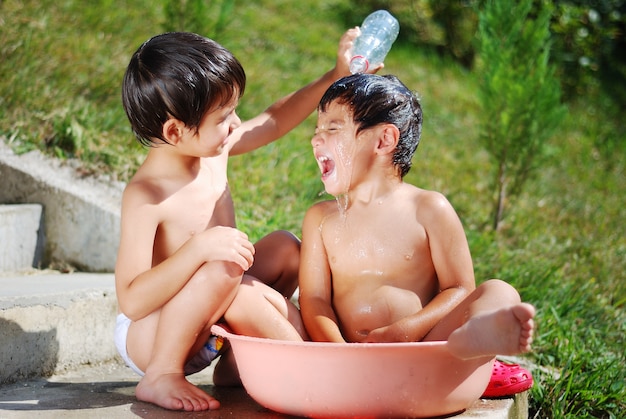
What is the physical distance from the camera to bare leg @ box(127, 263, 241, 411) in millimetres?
2330

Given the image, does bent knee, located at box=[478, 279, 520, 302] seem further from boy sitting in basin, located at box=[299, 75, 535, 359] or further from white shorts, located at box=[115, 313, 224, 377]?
white shorts, located at box=[115, 313, 224, 377]

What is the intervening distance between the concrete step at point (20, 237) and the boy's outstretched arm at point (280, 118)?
100 centimetres

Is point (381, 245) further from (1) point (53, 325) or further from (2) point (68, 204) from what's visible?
(2) point (68, 204)

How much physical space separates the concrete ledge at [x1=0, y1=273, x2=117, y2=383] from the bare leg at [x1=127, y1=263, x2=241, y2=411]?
0.48 metres

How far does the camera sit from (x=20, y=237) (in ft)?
11.2

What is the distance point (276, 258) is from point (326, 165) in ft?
1.18

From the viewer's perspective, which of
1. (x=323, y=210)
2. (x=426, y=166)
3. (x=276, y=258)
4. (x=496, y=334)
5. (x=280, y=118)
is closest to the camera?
(x=496, y=334)

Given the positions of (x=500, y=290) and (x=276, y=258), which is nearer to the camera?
(x=500, y=290)

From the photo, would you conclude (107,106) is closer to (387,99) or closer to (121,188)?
(121,188)

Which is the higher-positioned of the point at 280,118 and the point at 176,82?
the point at 176,82

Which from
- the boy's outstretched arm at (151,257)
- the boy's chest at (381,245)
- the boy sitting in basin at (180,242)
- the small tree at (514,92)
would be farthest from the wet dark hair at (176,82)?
the small tree at (514,92)

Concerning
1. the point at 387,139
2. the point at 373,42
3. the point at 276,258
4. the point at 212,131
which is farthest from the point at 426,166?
the point at 212,131

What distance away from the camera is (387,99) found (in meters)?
2.43

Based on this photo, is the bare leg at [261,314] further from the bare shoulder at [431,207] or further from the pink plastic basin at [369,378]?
the bare shoulder at [431,207]
